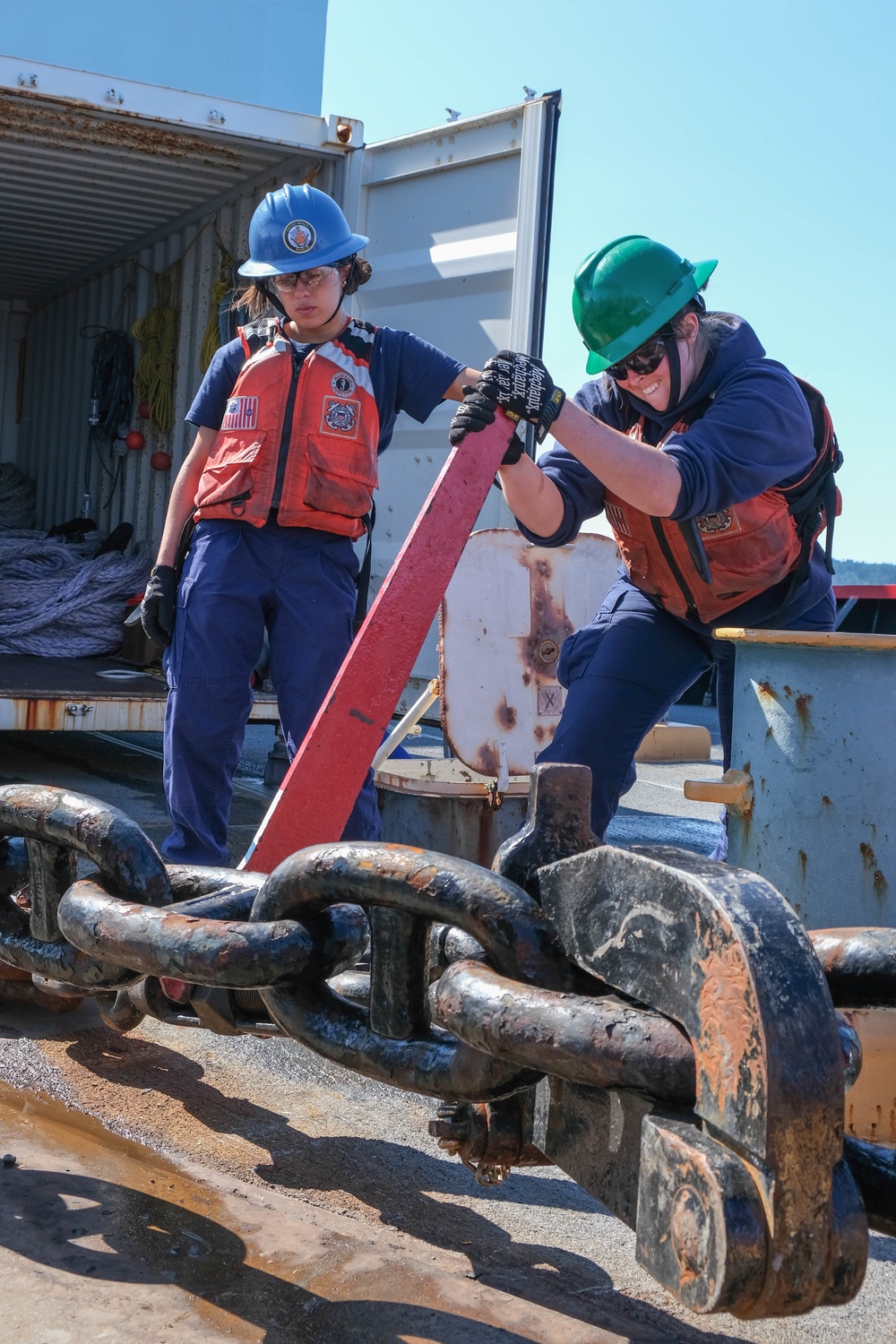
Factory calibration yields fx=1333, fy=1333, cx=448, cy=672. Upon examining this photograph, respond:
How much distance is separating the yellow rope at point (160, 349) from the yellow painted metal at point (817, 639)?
650cm

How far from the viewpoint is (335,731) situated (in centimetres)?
206

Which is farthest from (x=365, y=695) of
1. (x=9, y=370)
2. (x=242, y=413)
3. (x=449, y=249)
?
(x=9, y=370)

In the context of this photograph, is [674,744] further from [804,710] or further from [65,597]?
[804,710]

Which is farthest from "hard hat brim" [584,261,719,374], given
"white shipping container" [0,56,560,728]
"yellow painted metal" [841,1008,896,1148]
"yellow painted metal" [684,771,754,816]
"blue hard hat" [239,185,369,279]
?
"white shipping container" [0,56,560,728]

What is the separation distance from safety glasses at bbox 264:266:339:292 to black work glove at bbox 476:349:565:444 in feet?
4.06

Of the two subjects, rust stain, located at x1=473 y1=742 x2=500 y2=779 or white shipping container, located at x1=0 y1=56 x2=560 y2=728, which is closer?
rust stain, located at x1=473 y1=742 x2=500 y2=779

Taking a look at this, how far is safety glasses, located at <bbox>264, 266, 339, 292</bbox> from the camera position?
342cm

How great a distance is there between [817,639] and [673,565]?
13.1 inches

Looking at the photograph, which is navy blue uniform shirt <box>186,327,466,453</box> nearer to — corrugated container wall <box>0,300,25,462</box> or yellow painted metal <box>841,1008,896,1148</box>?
yellow painted metal <box>841,1008,896,1148</box>

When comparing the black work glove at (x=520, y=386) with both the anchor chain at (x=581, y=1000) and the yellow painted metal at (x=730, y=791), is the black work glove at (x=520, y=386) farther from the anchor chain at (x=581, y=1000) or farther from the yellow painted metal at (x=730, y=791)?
the anchor chain at (x=581, y=1000)

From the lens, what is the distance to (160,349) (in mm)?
8820

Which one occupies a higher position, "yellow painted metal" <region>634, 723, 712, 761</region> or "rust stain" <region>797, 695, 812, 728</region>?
"rust stain" <region>797, 695, 812, 728</region>

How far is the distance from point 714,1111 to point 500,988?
214 millimetres

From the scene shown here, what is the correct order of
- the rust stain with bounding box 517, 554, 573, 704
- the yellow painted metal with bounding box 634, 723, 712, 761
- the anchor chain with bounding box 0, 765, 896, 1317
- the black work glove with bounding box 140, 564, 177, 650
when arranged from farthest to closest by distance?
the yellow painted metal with bounding box 634, 723, 712, 761, the rust stain with bounding box 517, 554, 573, 704, the black work glove with bounding box 140, 564, 177, 650, the anchor chain with bounding box 0, 765, 896, 1317
